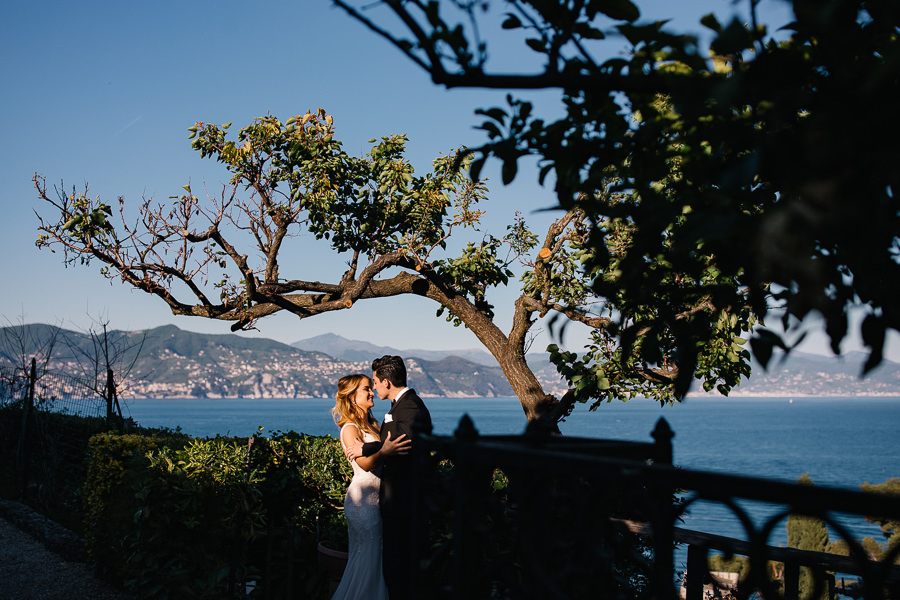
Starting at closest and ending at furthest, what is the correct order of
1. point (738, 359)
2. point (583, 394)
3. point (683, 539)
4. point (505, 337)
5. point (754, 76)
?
1. point (754, 76)
2. point (683, 539)
3. point (738, 359)
4. point (583, 394)
5. point (505, 337)

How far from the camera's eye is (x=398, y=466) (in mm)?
5672

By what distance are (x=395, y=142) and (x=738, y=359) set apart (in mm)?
Result: 6148

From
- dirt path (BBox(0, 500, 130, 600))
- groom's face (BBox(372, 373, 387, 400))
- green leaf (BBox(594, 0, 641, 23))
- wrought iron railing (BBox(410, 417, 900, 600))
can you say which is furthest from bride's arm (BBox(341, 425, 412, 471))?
green leaf (BBox(594, 0, 641, 23))

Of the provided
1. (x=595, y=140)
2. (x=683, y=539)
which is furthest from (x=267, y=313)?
(x=595, y=140)

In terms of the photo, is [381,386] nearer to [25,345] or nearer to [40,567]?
[40,567]

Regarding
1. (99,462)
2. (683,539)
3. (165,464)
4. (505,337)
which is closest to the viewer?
(683,539)

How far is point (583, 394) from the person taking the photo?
27.1 ft

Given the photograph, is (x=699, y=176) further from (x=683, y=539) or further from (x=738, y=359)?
(x=738, y=359)

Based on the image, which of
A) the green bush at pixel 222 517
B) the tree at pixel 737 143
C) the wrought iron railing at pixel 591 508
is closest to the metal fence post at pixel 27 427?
the green bush at pixel 222 517

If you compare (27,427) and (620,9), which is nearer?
(620,9)

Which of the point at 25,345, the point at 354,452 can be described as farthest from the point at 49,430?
the point at 354,452

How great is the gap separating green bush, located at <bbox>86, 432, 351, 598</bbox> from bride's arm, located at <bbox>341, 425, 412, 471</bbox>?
1.13m

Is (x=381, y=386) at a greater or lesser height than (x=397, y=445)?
greater

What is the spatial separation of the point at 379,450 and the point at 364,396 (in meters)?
0.72
